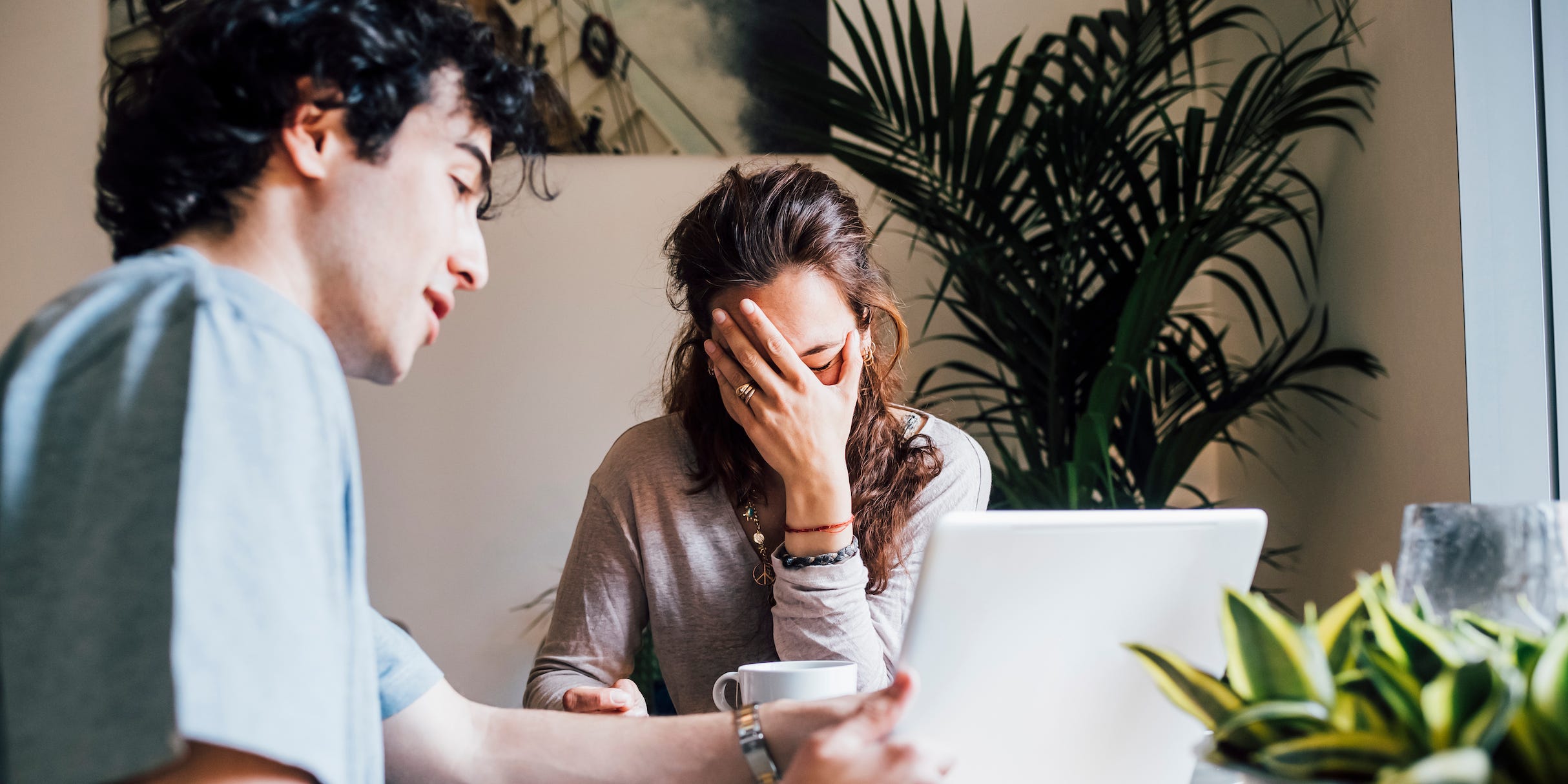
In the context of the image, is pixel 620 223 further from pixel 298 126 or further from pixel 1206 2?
pixel 298 126

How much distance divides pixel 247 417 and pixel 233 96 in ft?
0.99

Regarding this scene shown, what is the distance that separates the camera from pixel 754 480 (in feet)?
4.69

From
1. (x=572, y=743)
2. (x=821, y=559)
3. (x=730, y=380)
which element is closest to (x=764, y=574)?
(x=821, y=559)

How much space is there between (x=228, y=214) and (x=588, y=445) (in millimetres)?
1902

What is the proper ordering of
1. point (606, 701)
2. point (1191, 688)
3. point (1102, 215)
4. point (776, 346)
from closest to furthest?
1. point (1191, 688)
2. point (606, 701)
3. point (776, 346)
4. point (1102, 215)

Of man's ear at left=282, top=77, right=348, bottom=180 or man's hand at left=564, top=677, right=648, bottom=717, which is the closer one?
man's ear at left=282, top=77, right=348, bottom=180

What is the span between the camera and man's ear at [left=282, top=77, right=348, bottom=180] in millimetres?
690

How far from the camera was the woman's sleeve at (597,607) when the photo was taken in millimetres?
1321

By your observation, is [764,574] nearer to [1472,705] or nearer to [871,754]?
[871,754]

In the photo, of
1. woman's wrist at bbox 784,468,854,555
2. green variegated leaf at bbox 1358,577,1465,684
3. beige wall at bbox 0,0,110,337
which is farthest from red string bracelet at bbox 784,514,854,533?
beige wall at bbox 0,0,110,337

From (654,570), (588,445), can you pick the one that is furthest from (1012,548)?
(588,445)

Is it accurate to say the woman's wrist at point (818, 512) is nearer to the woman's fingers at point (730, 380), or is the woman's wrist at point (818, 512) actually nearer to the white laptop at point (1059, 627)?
the woman's fingers at point (730, 380)

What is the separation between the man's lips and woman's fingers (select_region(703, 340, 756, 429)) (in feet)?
1.76

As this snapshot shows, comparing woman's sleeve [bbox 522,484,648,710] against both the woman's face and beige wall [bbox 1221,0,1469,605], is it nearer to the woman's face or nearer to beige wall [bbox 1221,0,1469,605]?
the woman's face
